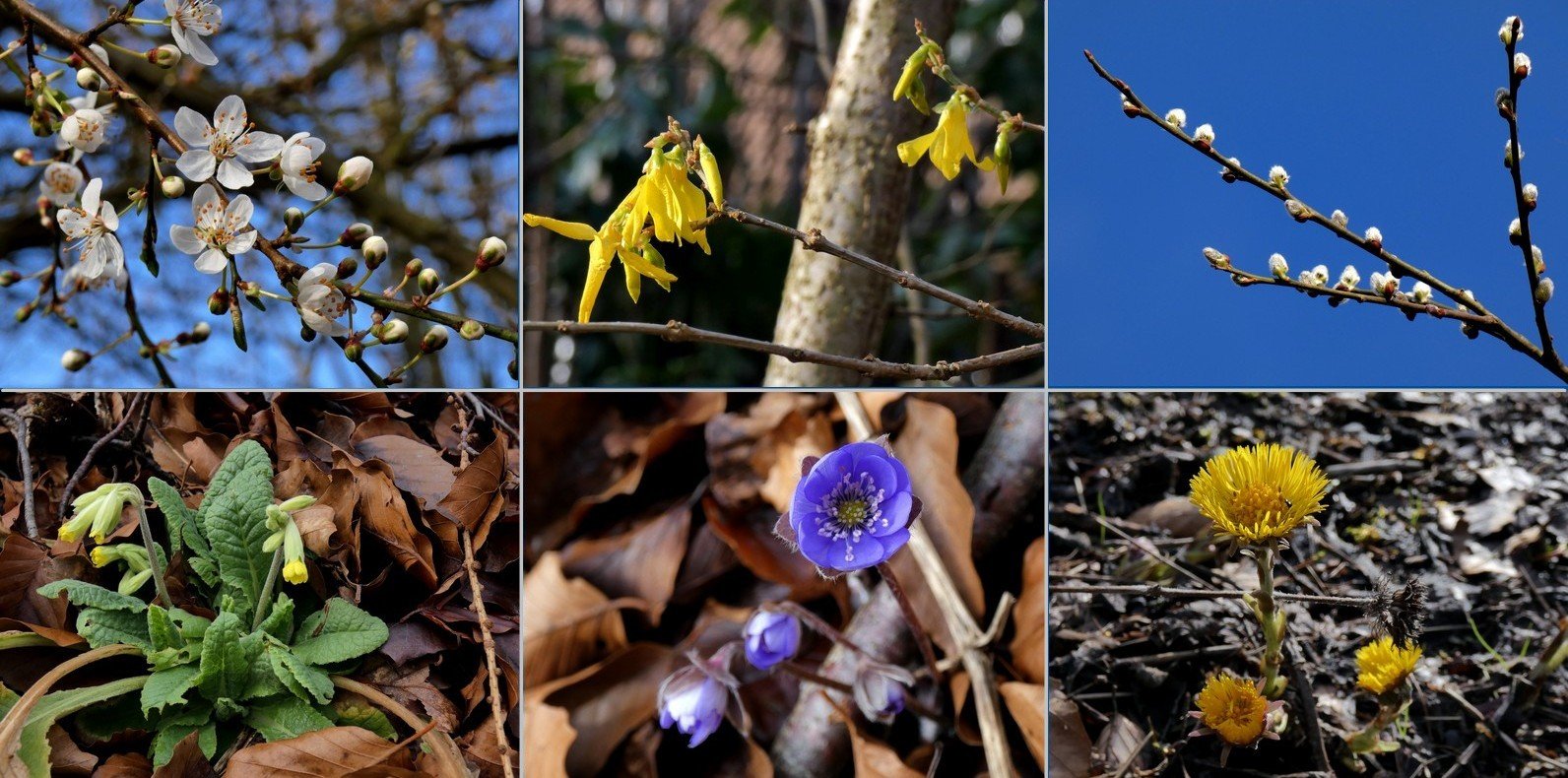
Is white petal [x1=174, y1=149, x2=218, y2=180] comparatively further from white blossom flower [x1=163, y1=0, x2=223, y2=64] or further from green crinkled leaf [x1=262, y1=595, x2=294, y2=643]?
green crinkled leaf [x1=262, y1=595, x2=294, y2=643]

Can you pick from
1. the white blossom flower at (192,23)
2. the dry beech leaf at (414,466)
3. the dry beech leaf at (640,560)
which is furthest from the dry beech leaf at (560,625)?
the white blossom flower at (192,23)

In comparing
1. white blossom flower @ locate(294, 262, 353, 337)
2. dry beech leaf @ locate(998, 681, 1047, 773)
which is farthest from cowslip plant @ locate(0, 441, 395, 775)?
dry beech leaf @ locate(998, 681, 1047, 773)

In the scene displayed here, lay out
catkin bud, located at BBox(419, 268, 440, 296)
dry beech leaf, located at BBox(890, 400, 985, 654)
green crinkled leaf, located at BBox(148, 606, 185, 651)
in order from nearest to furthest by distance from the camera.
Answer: catkin bud, located at BBox(419, 268, 440, 296)
green crinkled leaf, located at BBox(148, 606, 185, 651)
dry beech leaf, located at BBox(890, 400, 985, 654)

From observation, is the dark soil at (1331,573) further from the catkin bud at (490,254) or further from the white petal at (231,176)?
the white petal at (231,176)

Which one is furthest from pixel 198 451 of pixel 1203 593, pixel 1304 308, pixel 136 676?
pixel 1304 308

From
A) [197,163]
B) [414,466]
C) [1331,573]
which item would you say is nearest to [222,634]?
[414,466]

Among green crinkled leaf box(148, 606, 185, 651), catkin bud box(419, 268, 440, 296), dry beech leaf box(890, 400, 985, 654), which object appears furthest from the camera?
dry beech leaf box(890, 400, 985, 654)
